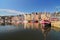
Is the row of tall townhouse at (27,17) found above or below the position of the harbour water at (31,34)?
above

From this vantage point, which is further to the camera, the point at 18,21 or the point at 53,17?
the point at 18,21

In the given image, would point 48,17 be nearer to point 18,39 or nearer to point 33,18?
point 33,18

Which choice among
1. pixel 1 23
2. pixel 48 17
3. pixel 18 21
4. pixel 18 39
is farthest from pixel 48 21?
pixel 18 39

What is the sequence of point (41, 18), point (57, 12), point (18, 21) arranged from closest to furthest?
point (57, 12) < point (41, 18) < point (18, 21)

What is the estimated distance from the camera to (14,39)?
693 centimetres

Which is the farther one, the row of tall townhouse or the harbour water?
the row of tall townhouse

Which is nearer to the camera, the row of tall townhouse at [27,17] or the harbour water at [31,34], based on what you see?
the harbour water at [31,34]

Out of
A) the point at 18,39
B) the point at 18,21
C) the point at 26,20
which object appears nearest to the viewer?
the point at 18,39

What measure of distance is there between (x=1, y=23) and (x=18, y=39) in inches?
396

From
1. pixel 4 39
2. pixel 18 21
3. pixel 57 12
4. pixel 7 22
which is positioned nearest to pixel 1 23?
pixel 7 22

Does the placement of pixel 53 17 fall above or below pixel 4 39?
above

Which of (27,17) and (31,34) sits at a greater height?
(27,17)

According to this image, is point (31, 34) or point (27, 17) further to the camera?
point (27, 17)

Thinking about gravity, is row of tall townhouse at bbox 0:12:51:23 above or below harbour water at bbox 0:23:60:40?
above
